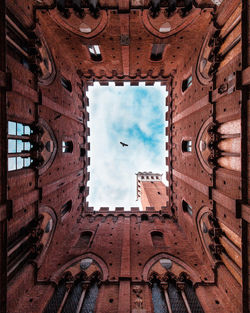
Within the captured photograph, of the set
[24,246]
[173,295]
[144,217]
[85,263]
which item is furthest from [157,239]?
[24,246]

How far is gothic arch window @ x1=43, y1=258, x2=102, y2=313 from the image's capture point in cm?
995

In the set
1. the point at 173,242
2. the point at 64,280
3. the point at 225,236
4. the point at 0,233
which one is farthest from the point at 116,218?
the point at 0,233

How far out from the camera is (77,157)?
18094 millimetres

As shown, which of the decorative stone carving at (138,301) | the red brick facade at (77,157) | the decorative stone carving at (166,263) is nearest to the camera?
the red brick facade at (77,157)

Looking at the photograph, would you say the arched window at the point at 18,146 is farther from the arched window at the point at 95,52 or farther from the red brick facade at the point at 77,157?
the arched window at the point at 95,52

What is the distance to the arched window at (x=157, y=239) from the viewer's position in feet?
48.4

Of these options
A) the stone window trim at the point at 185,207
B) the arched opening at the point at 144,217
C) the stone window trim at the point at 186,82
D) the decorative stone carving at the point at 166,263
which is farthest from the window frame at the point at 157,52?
the decorative stone carving at the point at 166,263

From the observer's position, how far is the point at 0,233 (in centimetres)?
734

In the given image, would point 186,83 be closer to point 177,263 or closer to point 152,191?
point 177,263

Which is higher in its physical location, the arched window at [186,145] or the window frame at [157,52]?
the window frame at [157,52]

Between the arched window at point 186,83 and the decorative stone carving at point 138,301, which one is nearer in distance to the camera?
the decorative stone carving at point 138,301

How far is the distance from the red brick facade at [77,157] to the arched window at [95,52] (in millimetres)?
255

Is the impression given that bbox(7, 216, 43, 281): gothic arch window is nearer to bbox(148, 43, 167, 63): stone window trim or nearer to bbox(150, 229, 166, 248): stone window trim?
bbox(150, 229, 166, 248): stone window trim

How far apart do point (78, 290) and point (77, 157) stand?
11.6 metres
